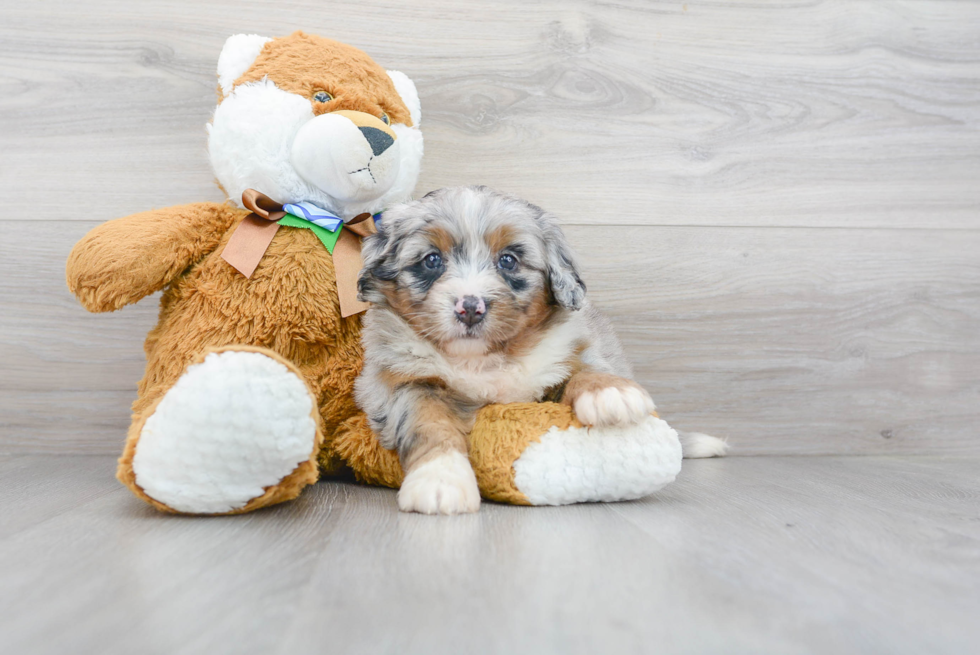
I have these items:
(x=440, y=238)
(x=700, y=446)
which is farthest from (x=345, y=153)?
(x=700, y=446)

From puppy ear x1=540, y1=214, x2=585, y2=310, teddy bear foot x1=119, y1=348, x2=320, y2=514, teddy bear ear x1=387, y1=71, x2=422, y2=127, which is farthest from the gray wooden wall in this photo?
teddy bear foot x1=119, y1=348, x2=320, y2=514

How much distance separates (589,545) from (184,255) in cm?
120

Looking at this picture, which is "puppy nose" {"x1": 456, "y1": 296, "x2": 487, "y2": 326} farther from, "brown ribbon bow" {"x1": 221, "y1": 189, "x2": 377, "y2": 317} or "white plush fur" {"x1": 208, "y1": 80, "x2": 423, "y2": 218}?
"white plush fur" {"x1": 208, "y1": 80, "x2": 423, "y2": 218}

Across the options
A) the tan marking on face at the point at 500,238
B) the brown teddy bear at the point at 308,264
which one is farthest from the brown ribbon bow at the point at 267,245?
the tan marking on face at the point at 500,238

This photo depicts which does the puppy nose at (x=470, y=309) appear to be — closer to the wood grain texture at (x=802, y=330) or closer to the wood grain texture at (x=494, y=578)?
the wood grain texture at (x=494, y=578)

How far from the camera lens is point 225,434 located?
1.22 m

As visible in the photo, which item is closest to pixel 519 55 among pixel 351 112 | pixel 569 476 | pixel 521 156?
pixel 521 156

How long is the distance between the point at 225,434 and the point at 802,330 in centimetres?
197

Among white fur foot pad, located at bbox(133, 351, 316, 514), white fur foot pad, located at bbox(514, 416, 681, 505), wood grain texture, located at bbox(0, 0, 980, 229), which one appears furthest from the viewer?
wood grain texture, located at bbox(0, 0, 980, 229)

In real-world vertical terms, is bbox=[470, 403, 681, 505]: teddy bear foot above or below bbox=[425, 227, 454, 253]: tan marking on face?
below

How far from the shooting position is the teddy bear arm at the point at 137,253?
1588mm

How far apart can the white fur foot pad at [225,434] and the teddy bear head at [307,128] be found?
2.12ft

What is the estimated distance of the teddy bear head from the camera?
5.57ft

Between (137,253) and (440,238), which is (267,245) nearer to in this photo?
(137,253)
